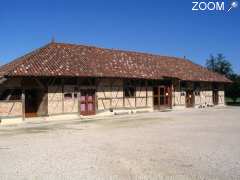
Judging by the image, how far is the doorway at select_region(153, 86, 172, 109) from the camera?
26.1m

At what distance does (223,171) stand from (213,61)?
45.1 meters

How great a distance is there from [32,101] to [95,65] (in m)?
5.32

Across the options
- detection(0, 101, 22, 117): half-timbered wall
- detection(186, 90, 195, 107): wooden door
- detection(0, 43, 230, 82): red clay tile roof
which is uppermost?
detection(0, 43, 230, 82): red clay tile roof

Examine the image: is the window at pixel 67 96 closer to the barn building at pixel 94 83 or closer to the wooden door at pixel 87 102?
the barn building at pixel 94 83

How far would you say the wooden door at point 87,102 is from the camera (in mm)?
21031

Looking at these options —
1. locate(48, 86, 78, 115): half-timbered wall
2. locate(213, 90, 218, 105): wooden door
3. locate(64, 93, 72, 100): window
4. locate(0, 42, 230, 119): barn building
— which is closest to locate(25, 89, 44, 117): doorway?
locate(0, 42, 230, 119): barn building

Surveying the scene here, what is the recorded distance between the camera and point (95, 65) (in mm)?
22641

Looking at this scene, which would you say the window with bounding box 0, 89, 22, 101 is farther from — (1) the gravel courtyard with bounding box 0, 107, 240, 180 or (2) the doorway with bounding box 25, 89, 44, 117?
(1) the gravel courtyard with bounding box 0, 107, 240, 180

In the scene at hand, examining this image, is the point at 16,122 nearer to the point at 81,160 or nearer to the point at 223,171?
the point at 81,160

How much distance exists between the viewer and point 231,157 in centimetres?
805

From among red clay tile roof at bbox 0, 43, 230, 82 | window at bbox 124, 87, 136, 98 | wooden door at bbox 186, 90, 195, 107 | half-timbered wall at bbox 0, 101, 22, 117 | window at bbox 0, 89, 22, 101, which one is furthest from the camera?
wooden door at bbox 186, 90, 195, 107

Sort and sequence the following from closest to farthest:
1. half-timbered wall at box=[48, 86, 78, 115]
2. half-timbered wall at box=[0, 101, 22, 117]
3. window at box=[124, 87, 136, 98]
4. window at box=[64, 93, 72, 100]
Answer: half-timbered wall at box=[0, 101, 22, 117], half-timbered wall at box=[48, 86, 78, 115], window at box=[64, 93, 72, 100], window at box=[124, 87, 136, 98]

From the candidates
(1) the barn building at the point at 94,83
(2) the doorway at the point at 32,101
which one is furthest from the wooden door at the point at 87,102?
(2) the doorway at the point at 32,101

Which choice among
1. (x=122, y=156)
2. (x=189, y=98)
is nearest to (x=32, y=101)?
(x=122, y=156)
